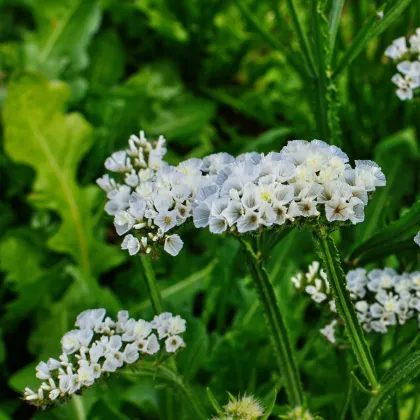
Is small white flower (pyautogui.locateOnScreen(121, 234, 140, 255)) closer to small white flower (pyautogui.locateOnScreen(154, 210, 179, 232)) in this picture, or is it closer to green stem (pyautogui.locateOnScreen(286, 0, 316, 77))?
small white flower (pyautogui.locateOnScreen(154, 210, 179, 232))

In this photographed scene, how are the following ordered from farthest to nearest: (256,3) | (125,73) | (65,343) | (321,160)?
(125,73)
(256,3)
(65,343)
(321,160)

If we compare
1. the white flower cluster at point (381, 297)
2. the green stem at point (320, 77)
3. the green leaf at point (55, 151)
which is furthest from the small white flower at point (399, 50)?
the green leaf at point (55, 151)

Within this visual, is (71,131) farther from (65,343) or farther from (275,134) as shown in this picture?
(65,343)

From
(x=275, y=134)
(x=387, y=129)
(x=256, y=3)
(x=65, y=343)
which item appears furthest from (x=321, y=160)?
(x=256, y=3)

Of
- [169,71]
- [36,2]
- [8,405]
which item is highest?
[36,2]

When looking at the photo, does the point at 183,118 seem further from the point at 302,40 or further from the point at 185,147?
the point at 302,40

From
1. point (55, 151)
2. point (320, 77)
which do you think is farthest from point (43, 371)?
point (55, 151)
